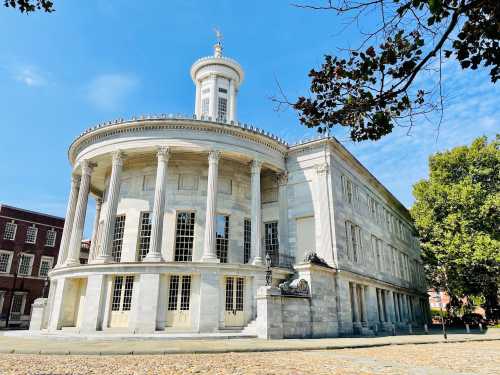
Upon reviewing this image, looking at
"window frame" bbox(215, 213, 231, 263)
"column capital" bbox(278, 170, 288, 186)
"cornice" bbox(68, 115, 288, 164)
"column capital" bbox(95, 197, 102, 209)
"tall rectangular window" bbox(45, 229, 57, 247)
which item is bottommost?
"window frame" bbox(215, 213, 231, 263)

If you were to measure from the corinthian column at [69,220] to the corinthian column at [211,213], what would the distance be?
36.6 ft

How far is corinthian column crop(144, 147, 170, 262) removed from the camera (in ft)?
69.0

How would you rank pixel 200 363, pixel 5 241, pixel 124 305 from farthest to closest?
pixel 5 241, pixel 124 305, pixel 200 363

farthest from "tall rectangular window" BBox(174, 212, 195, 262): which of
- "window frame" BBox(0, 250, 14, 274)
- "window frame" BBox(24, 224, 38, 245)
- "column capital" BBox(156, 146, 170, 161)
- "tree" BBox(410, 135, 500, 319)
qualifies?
"window frame" BBox(24, 224, 38, 245)

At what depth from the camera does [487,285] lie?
3203 cm

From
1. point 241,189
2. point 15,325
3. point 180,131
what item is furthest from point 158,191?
point 15,325

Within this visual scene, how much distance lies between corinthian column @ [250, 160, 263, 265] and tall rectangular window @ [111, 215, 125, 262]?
9.29m

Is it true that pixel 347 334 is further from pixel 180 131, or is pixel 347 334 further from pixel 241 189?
pixel 180 131

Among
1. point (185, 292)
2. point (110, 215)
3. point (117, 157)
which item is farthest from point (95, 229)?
point (185, 292)

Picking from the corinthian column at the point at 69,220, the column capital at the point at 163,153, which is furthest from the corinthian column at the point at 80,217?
the column capital at the point at 163,153

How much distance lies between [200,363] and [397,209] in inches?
1546

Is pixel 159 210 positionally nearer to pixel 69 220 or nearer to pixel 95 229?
pixel 69 220

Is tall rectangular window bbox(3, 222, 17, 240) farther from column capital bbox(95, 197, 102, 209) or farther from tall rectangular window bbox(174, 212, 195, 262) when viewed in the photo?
tall rectangular window bbox(174, 212, 195, 262)

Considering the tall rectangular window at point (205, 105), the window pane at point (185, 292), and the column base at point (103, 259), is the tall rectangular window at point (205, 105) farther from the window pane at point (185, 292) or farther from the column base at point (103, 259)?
the window pane at point (185, 292)
